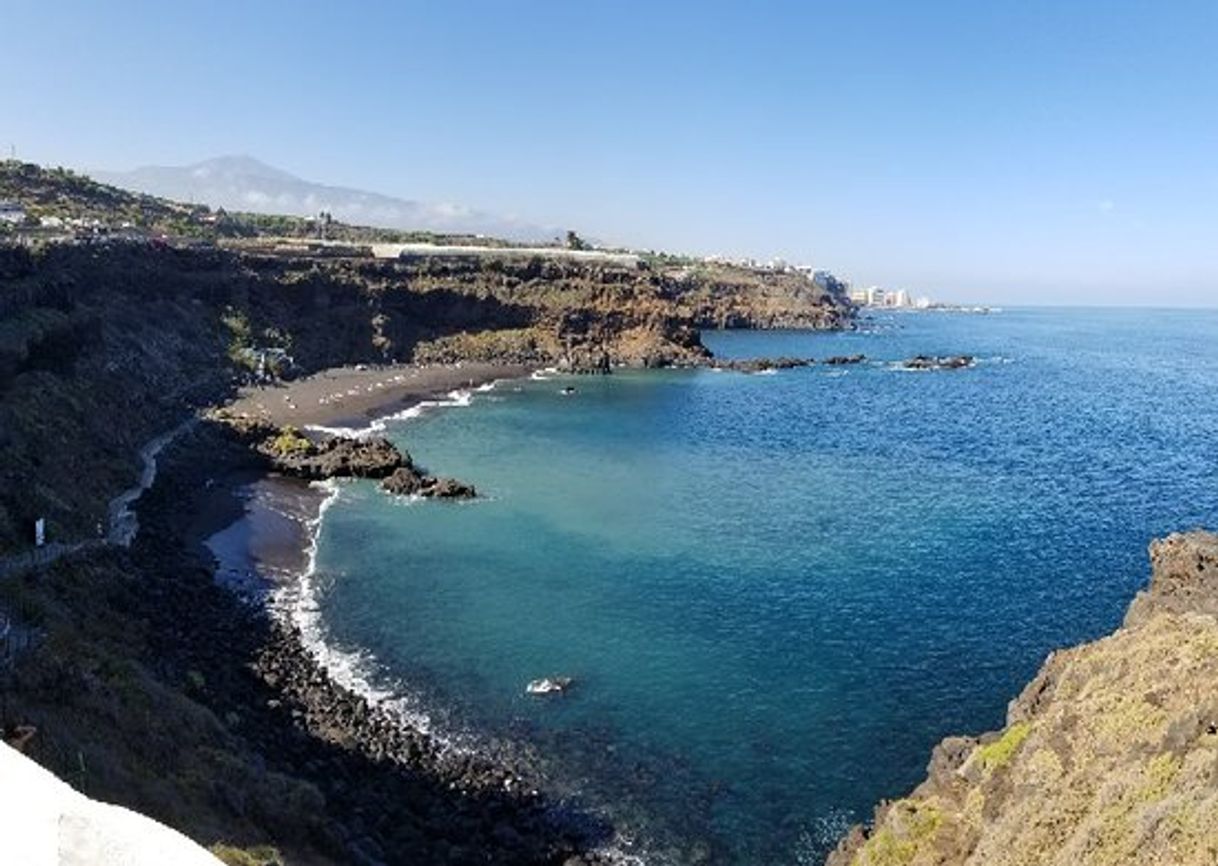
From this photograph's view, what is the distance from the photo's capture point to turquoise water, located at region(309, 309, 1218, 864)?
3131cm

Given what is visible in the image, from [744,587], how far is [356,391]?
6150 centimetres

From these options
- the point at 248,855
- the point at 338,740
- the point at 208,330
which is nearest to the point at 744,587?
the point at 338,740

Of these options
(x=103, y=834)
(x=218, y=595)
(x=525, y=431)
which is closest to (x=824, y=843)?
(x=103, y=834)

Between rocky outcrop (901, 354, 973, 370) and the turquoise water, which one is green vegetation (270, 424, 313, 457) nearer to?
the turquoise water

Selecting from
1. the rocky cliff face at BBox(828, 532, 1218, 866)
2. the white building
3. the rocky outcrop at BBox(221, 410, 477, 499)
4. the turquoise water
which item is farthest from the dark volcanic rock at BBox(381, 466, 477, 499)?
the white building

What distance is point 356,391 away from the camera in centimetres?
9788

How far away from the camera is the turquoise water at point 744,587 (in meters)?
31.3

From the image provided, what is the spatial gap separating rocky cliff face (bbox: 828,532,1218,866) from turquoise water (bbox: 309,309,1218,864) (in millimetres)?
5486

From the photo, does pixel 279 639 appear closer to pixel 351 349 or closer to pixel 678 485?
pixel 678 485

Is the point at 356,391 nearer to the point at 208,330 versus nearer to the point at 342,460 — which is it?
the point at 208,330

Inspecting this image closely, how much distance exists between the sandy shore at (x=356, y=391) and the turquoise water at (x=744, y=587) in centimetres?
630

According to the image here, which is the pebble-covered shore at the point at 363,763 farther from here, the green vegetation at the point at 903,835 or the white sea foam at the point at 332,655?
the green vegetation at the point at 903,835

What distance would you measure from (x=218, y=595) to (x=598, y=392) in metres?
69.9

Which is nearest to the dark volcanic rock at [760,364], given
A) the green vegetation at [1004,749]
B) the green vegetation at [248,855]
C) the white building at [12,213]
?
the white building at [12,213]
